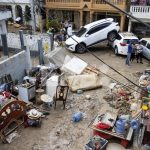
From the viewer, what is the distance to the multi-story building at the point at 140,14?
69.1 ft

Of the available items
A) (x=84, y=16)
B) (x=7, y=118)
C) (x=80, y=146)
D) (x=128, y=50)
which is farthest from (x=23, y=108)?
(x=84, y=16)

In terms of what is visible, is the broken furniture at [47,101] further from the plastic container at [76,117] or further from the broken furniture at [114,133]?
the broken furniture at [114,133]

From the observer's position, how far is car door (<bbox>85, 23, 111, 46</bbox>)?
1950 cm

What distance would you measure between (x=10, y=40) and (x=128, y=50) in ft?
31.1

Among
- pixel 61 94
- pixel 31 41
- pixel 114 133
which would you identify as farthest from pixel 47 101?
pixel 31 41

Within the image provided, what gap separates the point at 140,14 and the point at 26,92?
13011mm

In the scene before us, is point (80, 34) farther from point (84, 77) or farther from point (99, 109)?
point (99, 109)

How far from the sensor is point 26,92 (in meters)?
12.5

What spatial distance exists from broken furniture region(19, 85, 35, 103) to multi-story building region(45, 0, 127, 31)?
513 inches

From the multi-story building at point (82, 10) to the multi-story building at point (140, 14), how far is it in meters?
0.87

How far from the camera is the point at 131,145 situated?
9445mm

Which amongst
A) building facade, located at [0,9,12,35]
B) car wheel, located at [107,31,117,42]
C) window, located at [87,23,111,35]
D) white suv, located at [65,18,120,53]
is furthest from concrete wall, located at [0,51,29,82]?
building facade, located at [0,9,12,35]

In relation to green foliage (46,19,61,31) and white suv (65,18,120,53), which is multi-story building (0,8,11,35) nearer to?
green foliage (46,19,61,31)

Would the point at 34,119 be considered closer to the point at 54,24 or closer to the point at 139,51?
the point at 139,51
